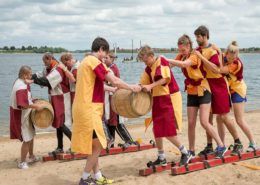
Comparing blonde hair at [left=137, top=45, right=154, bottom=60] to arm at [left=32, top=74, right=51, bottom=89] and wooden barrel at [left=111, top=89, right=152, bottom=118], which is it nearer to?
wooden barrel at [left=111, top=89, right=152, bottom=118]

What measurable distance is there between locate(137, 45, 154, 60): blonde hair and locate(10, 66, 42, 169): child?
229cm

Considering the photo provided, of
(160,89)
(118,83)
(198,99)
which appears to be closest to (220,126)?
(198,99)

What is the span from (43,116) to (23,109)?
0.38 m

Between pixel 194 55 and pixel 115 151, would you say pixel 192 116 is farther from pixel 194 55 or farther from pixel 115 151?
pixel 115 151

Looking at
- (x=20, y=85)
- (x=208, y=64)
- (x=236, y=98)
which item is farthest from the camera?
(x=20, y=85)

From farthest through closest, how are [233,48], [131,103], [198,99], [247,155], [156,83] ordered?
1. [247,155]
2. [233,48]
3. [198,99]
4. [156,83]
5. [131,103]

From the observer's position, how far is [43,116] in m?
8.30

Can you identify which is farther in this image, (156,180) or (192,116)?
(192,116)

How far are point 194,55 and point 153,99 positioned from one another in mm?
973

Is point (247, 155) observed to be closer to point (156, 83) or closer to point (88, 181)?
point (156, 83)

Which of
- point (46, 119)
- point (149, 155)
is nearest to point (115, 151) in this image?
point (149, 155)

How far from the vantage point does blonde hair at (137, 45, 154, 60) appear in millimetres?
6934

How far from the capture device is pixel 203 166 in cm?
732

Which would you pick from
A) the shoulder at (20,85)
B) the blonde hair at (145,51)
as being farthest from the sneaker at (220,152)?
the shoulder at (20,85)
